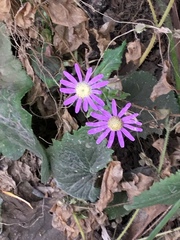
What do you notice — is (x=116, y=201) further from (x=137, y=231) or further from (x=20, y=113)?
(x=20, y=113)

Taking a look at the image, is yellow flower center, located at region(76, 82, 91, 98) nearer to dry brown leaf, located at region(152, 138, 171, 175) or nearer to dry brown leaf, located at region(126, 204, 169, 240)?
dry brown leaf, located at region(152, 138, 171, 175)

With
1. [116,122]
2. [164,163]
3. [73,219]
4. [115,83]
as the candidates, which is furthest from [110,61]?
[73,219]

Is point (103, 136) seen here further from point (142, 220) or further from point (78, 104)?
point (142, 220)

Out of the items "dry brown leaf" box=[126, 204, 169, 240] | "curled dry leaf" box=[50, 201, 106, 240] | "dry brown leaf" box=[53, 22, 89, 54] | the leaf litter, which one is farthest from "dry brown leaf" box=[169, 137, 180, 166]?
"dry brown leaf" box=[53, 22, 89, 54]

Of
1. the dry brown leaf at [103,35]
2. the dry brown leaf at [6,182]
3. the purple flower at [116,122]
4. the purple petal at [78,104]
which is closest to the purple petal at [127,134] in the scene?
the purple flower at [116,122]

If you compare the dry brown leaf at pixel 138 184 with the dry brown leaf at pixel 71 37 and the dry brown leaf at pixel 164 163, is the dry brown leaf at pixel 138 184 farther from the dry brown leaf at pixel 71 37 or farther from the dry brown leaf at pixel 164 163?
the dry brown leaf at pixel 71 37

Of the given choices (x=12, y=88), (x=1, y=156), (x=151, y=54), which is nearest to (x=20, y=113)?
(x=12, y=88)
